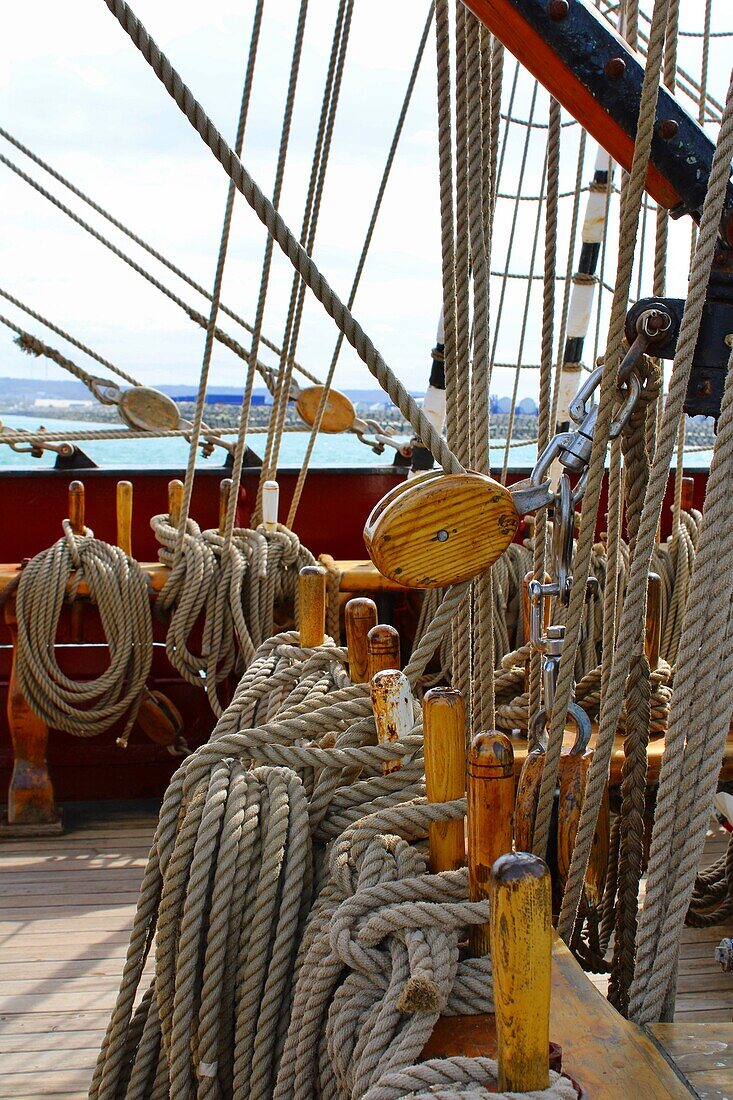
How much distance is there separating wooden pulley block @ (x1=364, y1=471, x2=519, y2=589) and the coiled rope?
7.50 feet

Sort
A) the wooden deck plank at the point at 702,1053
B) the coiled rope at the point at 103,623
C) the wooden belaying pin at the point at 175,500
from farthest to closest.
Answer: the wooden belaying pin at the point at 175,500
the coiled rope at the point at 103,623
the wooden deck plank at the point at 702,1053

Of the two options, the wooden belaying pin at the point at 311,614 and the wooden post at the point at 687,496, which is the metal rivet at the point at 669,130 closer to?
the wooden belaying pin at the point at 311,614

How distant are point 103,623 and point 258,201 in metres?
2.36

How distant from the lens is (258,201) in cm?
125

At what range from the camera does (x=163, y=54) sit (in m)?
1.25

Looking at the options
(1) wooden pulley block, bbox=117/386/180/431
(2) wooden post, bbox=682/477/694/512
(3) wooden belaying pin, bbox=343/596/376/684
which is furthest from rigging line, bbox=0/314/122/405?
(3) wooden belaying pin, bbox=343/596/376/684

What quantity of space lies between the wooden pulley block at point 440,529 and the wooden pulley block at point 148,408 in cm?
335

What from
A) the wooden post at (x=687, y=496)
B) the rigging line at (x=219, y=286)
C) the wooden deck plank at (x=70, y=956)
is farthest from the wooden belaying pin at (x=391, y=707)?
the wooden post at (x=687, y=496)

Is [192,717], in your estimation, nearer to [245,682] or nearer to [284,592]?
[284,592]

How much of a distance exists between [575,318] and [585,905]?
11.7 feet

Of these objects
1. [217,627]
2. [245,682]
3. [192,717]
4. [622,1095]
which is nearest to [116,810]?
[192,717]

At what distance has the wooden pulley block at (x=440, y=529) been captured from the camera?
1.21 meters

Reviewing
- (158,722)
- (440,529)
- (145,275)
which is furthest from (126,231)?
(440,529)

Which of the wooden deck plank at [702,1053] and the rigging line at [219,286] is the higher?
the rigging line at [219,286]
